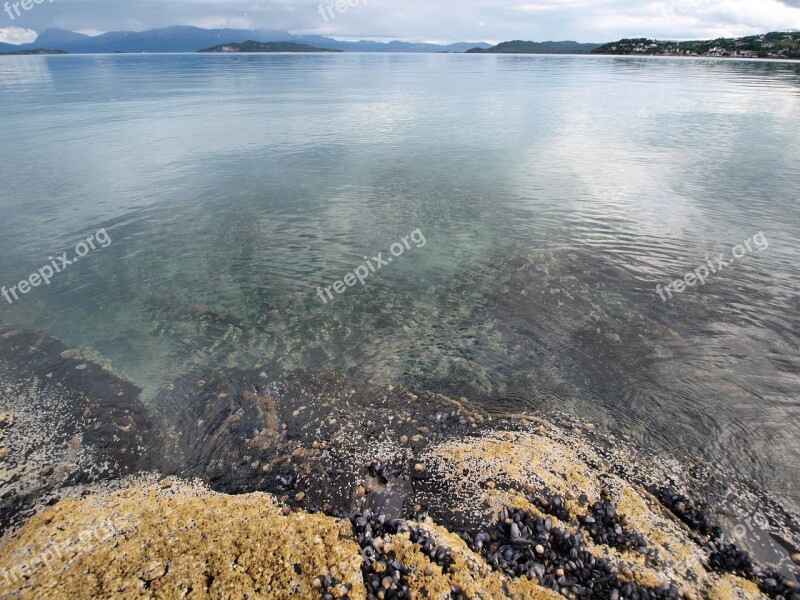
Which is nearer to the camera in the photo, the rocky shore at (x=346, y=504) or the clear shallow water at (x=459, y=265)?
the rocky shore at (x=346, y=504)

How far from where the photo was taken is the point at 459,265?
17.7 m

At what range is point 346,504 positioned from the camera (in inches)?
328

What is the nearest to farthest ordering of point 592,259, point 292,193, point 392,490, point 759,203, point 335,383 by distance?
point 392,490, point 335,383, point 592,259, point 759,203, point 292,193

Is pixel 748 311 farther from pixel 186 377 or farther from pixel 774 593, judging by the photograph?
pixel 186 377

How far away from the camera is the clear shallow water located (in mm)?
11609

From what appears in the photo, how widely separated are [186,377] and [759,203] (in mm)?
29267

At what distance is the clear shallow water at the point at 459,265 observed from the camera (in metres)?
11.6

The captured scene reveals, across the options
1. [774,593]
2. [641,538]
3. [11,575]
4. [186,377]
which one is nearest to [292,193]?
[186,377]

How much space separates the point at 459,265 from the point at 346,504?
1146 centimetres

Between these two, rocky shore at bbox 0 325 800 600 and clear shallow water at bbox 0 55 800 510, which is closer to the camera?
rocky shore at bbox 0 325 800 600

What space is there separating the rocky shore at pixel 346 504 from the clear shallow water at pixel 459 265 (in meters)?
1.18

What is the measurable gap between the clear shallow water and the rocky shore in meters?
1.18

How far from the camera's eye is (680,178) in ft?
88.8

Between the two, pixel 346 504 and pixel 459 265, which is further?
pixel 459 265
